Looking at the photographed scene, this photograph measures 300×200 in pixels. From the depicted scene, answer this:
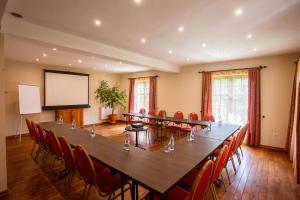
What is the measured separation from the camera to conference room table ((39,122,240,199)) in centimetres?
143

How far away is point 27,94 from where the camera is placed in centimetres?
542

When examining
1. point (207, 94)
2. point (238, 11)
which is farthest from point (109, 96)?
point (238, 11)

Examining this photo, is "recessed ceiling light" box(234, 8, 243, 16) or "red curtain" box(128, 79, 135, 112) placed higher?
"recessed ceiling light" box(234, 8, 243, 16)

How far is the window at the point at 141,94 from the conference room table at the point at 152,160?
205 inches

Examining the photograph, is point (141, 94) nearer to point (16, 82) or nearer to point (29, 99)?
point (29, 99)

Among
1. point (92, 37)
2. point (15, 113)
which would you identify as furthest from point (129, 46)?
point (15, 113)

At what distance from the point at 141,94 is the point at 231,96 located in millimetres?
4267

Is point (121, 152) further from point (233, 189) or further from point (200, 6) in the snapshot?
Answer: point (200, 6)

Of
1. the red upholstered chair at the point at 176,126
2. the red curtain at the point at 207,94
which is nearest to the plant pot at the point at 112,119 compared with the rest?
the red upholstered chair at the point at 176,126

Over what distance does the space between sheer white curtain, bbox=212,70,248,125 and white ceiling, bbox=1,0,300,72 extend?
1.47 m

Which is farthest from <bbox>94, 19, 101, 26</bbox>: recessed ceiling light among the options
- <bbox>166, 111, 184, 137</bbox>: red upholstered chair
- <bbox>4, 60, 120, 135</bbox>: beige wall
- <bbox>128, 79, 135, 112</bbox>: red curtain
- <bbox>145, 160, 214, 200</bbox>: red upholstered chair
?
<bbox>128, 79, 135, 112</bbox>: red curtain

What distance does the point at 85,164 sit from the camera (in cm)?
178

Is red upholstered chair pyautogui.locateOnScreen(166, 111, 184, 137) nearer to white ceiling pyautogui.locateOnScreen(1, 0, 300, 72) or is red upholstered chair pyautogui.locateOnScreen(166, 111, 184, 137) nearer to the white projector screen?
white ceiling pyautogui.locateOnScreen(1, 0, 300, 72)

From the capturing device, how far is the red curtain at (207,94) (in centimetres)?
569
